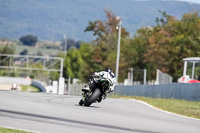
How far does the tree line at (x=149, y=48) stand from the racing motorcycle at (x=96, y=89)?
121 ft

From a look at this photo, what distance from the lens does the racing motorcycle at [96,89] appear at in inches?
621

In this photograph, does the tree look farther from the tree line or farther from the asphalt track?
the asphalt track

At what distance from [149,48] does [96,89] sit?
167ft

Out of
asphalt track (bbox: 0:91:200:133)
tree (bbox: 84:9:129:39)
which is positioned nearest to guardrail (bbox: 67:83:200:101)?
asphalt track (bbox: 0:91:200:133)

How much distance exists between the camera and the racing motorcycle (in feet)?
51.8

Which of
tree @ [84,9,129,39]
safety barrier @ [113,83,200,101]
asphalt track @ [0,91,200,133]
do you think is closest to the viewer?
asphalt track @ [0,91,200,133]

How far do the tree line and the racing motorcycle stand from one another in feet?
121

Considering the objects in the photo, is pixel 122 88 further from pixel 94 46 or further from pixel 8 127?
pixel 94 46

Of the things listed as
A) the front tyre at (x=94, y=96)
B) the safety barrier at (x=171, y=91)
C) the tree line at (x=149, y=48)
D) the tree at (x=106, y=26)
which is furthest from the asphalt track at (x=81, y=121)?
the tree at (x=106, y=26)

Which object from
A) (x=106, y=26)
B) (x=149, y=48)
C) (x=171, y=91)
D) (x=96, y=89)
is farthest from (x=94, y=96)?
(x=106, y=26)

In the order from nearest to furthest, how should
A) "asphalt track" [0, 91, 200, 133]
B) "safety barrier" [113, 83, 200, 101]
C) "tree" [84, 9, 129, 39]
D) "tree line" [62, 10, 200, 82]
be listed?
"asphalt track" [0, 91, 200, 133], "safety barrier" [113, 83, 200, 101], "tree line" [62, 10, 200, 82], "tree" [84, 9, 129, 39]

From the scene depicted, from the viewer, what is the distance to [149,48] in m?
66.3

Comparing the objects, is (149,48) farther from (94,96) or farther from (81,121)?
(81,121)

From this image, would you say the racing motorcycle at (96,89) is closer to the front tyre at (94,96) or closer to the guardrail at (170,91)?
the front tyre at (94,96)
